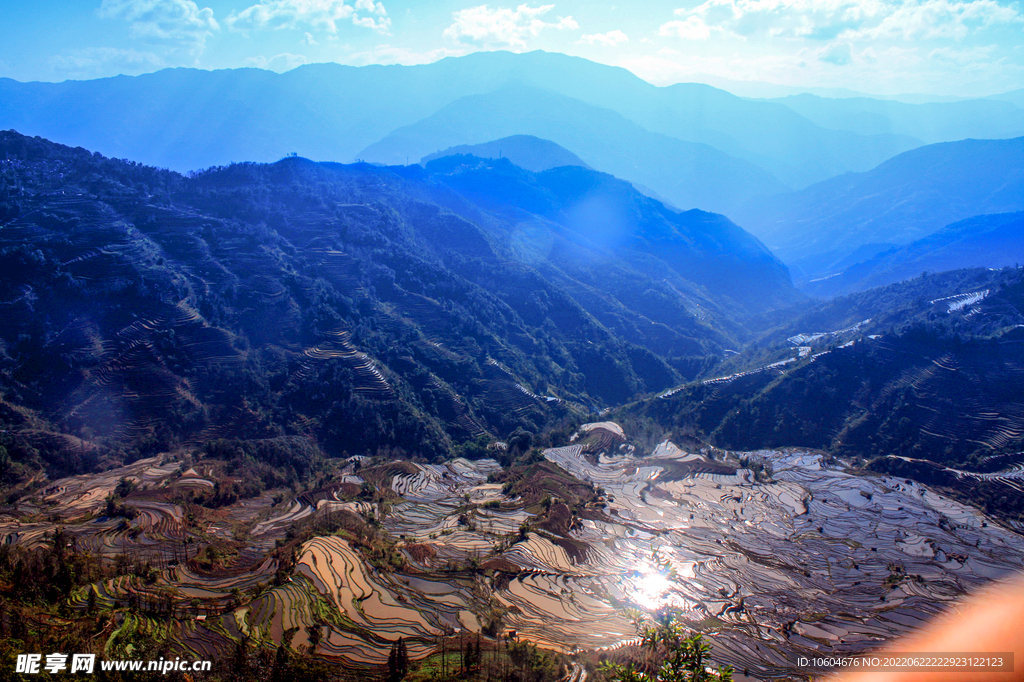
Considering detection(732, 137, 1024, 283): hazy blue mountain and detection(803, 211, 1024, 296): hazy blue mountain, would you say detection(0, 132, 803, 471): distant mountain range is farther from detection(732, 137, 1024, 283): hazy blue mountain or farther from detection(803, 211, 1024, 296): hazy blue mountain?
detection(732, 137, 1024, 283): hazy blue mountain

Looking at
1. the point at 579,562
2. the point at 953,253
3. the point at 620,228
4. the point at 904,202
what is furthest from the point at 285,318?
the point at 904,202

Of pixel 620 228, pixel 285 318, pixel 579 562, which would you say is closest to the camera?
pixel 579 562

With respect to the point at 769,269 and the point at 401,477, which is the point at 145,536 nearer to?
the point at 401,477

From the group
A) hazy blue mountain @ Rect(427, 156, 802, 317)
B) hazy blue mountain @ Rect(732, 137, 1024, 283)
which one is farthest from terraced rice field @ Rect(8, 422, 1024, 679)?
hazy blue mountain @ Rect(732, 137, 1024, 283)

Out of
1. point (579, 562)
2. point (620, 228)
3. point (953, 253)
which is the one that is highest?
point (620, 228)

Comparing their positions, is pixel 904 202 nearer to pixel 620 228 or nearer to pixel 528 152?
pixel 620 228

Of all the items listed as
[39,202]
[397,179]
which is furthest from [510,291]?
[39,202]
